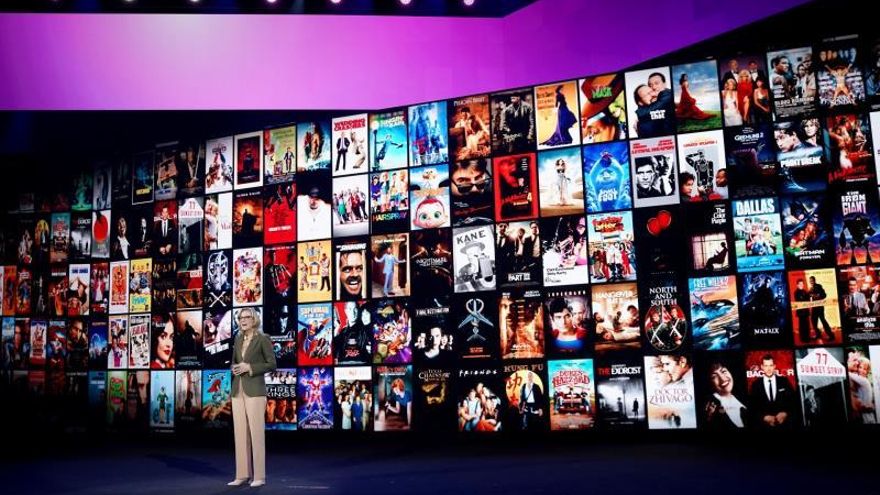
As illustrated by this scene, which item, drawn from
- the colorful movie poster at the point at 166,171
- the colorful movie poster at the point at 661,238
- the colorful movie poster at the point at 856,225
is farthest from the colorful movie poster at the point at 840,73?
the colorful movie poster at the point at 166,171

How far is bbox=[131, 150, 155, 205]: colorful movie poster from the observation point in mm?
10859

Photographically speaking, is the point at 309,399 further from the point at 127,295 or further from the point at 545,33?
the point at 545,33

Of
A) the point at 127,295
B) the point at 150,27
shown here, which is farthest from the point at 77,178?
the point at 150,27

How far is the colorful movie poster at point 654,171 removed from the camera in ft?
27.5

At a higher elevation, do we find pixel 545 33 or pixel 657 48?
pixel 545 33

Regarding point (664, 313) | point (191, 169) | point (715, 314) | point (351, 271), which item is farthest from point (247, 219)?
point (715, 314)

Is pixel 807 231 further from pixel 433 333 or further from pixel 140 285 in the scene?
pixel 140 285

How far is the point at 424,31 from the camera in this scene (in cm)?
934

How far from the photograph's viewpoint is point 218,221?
1035 cm

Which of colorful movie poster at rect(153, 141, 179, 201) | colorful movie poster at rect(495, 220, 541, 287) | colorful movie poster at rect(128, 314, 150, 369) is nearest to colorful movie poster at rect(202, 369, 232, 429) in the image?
colorful movie poster at rect(128, 314, 150, 369)

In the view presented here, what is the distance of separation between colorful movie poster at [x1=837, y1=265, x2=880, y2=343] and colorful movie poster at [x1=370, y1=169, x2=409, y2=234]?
5.13 metres

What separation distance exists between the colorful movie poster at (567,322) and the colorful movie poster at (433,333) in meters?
1.26

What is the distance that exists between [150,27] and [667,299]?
23.7 feet

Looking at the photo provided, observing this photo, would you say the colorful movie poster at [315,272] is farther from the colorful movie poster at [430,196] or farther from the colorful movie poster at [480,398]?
the colorful movie poster at [480,398]
